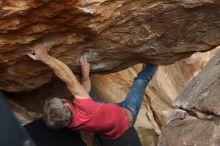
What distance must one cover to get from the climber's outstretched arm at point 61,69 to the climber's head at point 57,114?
8.4 inches

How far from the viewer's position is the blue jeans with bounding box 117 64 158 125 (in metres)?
6.77

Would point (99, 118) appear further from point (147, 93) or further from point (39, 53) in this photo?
point (147, 93)

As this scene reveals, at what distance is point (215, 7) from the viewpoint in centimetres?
546

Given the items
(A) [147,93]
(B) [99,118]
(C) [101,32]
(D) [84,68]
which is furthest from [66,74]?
(A) [147,93]

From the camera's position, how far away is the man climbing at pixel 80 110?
5.50 meters

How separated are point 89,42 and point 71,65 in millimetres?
448

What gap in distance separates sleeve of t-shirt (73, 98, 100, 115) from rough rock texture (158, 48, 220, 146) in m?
1.13

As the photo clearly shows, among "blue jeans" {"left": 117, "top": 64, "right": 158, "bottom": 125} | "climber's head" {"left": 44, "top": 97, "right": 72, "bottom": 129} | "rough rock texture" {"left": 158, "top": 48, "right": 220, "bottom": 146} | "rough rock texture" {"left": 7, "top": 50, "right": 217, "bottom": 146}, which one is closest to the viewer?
"rough rock texture" {"left": 158, "top": 48, "right": 220, "bottom": 146}

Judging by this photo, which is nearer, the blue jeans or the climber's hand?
the climber's hand

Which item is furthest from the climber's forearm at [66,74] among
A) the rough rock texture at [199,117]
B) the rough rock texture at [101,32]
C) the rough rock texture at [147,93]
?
the rough rock texture at [199,117]

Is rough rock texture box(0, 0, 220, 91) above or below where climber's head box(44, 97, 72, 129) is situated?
above

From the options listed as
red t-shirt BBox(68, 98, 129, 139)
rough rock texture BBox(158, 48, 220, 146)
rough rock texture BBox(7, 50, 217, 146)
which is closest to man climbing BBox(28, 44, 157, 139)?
red t-shirt BBox(68, 98, 129, 139)

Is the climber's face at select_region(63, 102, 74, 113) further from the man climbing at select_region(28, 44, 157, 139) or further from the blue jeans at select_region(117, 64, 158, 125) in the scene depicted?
the blue jeans at select_region(117, 64, 158, 125)

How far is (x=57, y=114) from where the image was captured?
5758mm
